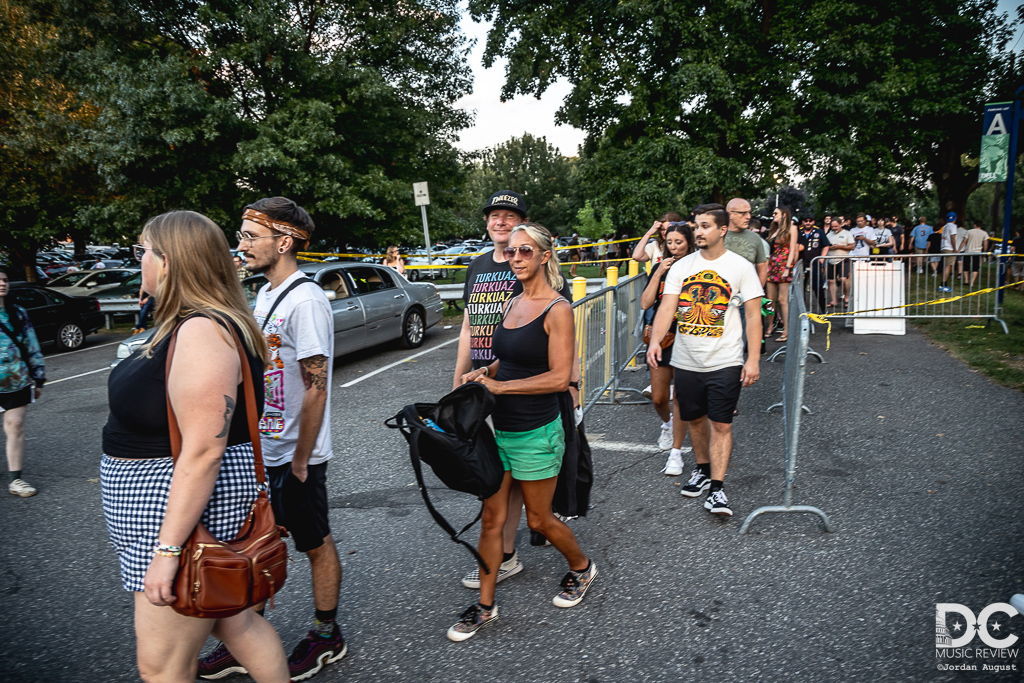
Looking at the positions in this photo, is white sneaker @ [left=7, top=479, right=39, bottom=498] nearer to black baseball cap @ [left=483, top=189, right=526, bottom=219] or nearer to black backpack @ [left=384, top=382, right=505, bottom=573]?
black backpack @ [left=384, top=382, right=505, bottom=573]

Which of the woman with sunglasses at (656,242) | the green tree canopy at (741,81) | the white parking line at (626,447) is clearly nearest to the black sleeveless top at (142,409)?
the white parking line at (626,447)

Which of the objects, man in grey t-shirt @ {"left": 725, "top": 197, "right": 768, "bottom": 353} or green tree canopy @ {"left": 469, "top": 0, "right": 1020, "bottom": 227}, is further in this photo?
green tree canopy @ {"left": 469, "top": 0, "right": 1020, "bottom": 227}

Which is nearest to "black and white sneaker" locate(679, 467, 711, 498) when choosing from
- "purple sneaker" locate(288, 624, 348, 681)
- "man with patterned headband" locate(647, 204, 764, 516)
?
"man with patterned headband" locate(647, 204, 764, 516)

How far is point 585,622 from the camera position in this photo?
3154 mm

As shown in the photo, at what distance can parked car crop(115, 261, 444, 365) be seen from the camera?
9.30 m

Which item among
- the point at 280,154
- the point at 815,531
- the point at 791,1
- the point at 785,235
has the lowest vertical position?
the point at 815,531

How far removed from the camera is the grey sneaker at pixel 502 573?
348cm

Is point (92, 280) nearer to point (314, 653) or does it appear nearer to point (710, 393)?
point (314, 653)

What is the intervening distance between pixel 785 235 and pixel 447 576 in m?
7.46

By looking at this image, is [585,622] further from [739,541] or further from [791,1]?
[791,1]

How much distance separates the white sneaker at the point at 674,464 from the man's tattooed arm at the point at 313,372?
121 inches

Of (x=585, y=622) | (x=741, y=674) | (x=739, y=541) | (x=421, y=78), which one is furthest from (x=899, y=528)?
(x=421, y=78)

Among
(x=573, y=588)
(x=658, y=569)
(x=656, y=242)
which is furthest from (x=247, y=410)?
(x=656, y=242)

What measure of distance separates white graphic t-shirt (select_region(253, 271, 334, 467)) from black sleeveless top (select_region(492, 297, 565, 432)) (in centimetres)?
77
